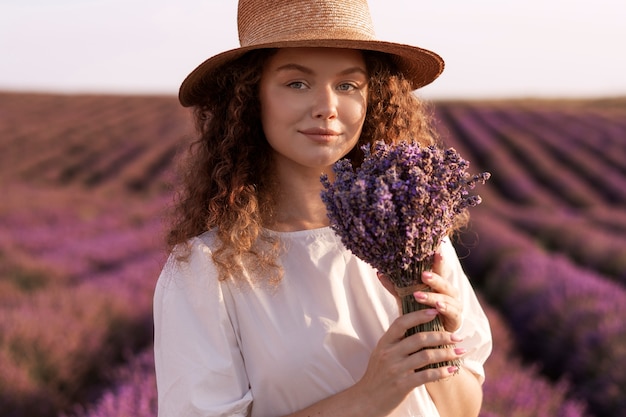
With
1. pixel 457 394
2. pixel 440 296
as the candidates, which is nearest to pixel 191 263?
pixel 440 296

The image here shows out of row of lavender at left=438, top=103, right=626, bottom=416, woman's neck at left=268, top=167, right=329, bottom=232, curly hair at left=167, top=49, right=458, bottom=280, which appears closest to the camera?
curly hair at left=167, top=49, right=458, bottom=280

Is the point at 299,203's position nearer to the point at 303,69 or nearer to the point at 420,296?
the point at 303,69

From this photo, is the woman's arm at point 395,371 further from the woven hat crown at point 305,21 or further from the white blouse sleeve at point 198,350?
the woven hat crown at point 305,21

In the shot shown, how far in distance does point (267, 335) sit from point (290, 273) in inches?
6.0

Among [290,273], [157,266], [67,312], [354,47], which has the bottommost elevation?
[157,266]

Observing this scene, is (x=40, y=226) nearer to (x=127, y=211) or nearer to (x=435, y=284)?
(x=127, y=211)

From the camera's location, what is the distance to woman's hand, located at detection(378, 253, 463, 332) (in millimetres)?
1306

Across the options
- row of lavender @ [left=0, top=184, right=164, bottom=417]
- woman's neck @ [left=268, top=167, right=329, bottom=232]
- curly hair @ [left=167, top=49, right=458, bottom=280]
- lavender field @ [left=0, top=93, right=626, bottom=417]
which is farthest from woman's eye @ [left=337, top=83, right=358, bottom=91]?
row of lavender @ [left=0, top=184, right=164, bottom=417]

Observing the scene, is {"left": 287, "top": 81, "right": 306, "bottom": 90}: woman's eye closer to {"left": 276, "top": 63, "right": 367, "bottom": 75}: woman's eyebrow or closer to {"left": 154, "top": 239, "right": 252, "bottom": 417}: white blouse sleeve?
{"left": 276, "top": 63, "right": 367, "bottom": 75}: woman's eyebrow

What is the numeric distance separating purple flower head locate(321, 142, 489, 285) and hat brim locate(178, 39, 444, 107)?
294mm

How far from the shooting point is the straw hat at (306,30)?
1.47 meters

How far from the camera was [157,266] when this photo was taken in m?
5.65

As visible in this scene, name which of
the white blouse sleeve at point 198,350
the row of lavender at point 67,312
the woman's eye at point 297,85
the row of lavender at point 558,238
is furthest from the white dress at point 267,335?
the row of lavender at point 558,238

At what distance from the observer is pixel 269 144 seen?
1710mm
